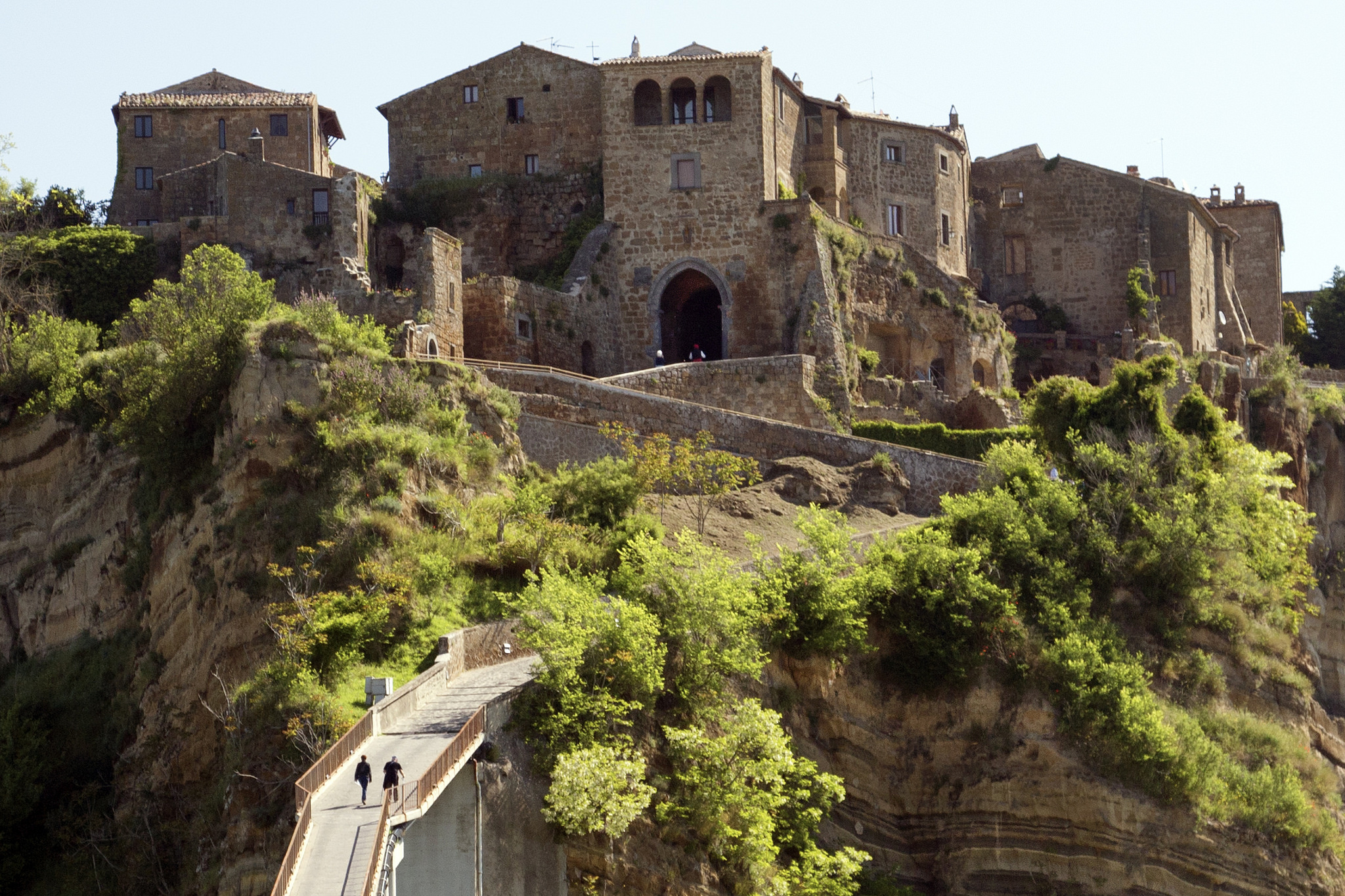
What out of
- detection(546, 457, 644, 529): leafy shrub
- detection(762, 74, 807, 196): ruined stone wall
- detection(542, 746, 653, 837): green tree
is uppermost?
detection(762, 74, 807, 196): ruined stone wall

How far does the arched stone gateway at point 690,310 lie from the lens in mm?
62438

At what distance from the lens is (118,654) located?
46406 millimetres

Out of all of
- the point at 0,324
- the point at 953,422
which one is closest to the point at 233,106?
the point at 0,324

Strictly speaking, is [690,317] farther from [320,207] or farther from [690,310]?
[320,207]

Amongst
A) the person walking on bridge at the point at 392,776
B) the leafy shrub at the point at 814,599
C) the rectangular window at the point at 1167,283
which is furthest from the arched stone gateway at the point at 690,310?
the person walking on bridge at the point at 392,776

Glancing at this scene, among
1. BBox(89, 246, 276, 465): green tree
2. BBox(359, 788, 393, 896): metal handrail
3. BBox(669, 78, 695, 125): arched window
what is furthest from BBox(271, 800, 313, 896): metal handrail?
BBox(669, 78, 695, 125): arched window

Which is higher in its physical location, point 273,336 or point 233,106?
point 233,106

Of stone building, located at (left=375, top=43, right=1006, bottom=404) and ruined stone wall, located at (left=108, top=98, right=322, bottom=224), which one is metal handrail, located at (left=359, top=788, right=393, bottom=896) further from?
ruined stone wall, located at (left=108, top=98, right=322, bottom=224)

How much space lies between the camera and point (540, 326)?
59.0 m

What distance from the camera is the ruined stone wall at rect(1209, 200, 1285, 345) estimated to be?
84625 mm

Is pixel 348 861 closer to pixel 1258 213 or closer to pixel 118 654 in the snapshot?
pixel 118 654

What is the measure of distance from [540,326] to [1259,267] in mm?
40402

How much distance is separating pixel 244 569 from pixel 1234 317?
168 feet

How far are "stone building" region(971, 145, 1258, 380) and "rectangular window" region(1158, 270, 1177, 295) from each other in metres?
0.03
